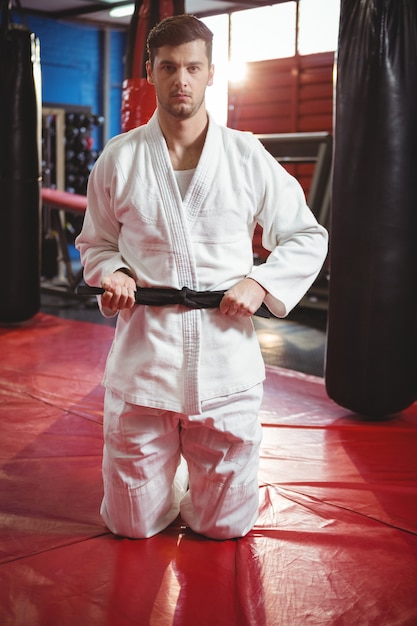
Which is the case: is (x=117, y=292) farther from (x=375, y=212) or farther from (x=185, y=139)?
(x=375, y=212)

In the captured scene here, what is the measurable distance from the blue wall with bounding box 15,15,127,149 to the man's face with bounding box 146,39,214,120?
7.77 metres

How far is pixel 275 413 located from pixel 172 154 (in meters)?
1.43

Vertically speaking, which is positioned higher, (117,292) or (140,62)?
(140,62)

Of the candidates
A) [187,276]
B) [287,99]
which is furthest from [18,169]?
[287,99]

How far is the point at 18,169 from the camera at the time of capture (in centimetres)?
407

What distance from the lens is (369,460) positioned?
2.26 meters

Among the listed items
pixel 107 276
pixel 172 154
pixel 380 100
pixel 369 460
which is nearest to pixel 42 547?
pixel 107 276

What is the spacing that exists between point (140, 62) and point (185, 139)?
1233 mm

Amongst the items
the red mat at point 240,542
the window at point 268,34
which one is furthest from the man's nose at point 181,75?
the window at point 268,34

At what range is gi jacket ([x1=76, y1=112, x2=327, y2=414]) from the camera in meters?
1.54

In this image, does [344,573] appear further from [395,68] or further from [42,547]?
[395,68]

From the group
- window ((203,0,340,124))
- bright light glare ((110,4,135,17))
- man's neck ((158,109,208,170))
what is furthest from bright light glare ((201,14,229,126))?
man's neck ((158,109,208,170))

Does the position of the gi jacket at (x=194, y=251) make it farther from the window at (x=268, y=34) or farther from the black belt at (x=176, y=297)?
the window at (x=268, y=34)

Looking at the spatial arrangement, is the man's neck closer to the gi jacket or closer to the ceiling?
the gi jacket
